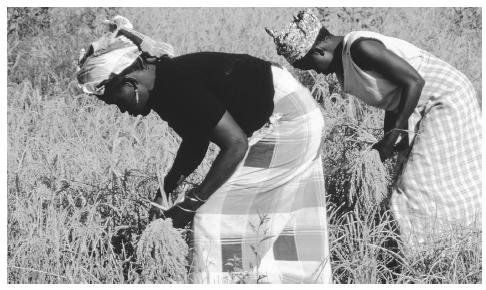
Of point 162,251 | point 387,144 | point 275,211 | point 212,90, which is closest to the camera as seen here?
point 162,251

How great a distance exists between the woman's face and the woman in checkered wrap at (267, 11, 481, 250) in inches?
25.1

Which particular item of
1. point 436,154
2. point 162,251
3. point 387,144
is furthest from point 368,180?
point 162,251

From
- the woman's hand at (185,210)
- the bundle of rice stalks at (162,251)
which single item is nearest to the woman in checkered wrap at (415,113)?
the woman's hand at (185,210)

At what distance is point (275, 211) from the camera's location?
2482 millimetres

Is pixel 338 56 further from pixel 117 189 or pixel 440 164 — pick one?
pixel 117 189

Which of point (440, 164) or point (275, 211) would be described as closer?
point (275, 211)

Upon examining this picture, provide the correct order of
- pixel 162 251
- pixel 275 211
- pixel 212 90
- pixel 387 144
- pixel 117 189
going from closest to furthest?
pixel 162 251
pixel 212 90
pixel 275 211
pixel 387 144
pixel 117 189

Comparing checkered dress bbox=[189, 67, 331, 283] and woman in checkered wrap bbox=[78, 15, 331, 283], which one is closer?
woman in checkered wrap bbox=[78, 15, 331, 283]

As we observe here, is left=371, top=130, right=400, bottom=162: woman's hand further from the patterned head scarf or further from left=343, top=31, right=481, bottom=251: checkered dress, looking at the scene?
the patterned head scarf

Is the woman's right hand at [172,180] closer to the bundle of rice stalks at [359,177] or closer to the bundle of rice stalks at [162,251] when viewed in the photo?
the bundle of rice stalks at [162,251]

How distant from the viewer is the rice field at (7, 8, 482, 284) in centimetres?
274

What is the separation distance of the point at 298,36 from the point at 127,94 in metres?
0.69

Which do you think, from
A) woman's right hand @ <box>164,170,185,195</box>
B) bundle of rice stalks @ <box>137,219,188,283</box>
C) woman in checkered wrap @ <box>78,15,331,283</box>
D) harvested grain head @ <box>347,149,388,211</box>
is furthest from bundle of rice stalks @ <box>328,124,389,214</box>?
bundle of rice stalks @ <box>137,219,188,283</box>
